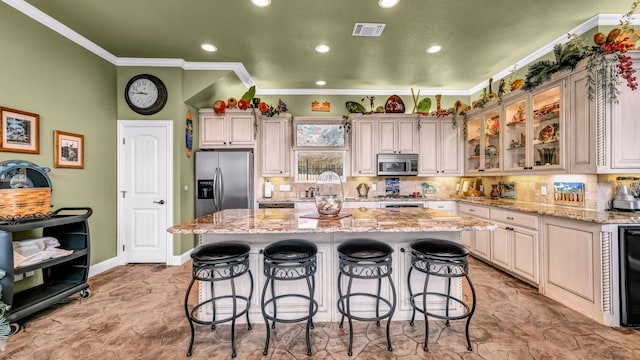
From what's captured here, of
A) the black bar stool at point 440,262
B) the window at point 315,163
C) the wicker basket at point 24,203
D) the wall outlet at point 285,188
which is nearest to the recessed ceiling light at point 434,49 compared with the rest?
the window at point 315,163

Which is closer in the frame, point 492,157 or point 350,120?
point 492,157

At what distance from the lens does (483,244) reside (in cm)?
391

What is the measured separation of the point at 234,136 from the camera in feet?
14.9

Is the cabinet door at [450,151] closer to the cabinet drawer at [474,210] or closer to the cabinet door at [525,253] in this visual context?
the cabinet drawer at [474,210]

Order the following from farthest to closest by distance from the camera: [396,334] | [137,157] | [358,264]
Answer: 1. [137,157]
2. [396,334]
3. [358,264]

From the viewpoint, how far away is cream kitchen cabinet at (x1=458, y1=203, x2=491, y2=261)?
3820 mm

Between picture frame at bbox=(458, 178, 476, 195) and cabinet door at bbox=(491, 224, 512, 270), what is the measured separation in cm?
145

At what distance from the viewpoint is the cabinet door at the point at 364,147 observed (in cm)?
491

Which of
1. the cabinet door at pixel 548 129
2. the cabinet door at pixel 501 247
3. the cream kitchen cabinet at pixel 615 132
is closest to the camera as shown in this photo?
the cream kitchen cabinet at pixel 615 132

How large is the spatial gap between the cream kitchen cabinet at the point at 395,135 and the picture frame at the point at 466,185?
1.16 m

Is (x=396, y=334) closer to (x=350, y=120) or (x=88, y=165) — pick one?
(x=350, y=120)

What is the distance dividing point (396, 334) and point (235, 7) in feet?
11.2

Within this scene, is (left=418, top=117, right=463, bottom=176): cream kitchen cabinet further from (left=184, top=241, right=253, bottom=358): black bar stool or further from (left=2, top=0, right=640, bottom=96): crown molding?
(left=184, top=241, right=253, bottom=358): black bar stool

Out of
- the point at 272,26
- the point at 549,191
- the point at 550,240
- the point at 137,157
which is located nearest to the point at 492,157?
the point at 549,191
